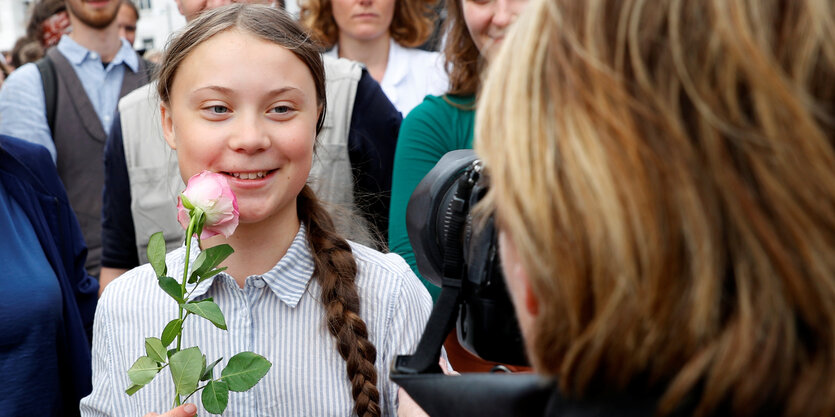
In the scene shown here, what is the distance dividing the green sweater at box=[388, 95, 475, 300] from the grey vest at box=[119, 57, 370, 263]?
8.2 inches

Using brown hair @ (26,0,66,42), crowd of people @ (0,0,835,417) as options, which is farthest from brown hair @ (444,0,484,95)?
brown hair @ (26,0,66,42)

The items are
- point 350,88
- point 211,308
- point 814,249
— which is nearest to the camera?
point 814,249

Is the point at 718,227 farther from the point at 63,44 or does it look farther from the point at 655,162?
the point at 63,44

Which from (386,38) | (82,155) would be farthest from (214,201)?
(82,155)

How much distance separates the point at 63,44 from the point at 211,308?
2756mm

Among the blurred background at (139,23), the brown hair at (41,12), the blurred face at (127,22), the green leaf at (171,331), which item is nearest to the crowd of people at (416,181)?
the green leaf at (171,331)

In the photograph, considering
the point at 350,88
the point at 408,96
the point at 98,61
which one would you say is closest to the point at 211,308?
the point at 350,88

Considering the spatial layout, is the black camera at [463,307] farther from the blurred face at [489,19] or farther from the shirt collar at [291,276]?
the blurred face at [489,19]

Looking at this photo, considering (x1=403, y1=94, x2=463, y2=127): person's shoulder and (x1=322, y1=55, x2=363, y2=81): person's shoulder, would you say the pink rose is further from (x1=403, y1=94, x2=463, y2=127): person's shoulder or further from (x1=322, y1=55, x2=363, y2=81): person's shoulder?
(x1=322, y1=55, x2=363, y2=81): person's shoulder

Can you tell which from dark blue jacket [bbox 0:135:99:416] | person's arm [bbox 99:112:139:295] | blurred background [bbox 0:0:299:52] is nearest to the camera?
dark blue jacket [bbox 0:135:99:416]

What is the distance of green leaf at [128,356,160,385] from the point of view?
4.44 ft

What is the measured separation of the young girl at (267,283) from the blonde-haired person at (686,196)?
2.86ft

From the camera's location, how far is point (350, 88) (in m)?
2.58

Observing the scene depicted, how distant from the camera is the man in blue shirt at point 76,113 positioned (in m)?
3.32
